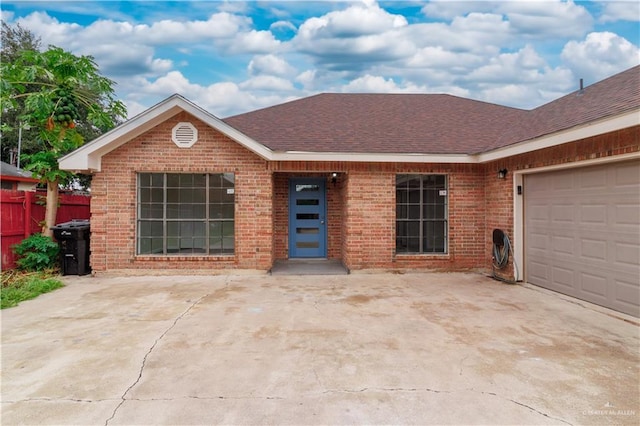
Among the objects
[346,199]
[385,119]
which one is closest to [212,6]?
[385,119]

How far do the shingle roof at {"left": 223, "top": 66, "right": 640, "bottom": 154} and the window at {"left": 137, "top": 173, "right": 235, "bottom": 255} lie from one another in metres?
1.72

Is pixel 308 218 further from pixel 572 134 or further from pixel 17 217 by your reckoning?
pixel 17 217

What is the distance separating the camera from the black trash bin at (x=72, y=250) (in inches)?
317

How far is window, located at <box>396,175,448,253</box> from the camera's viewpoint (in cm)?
865

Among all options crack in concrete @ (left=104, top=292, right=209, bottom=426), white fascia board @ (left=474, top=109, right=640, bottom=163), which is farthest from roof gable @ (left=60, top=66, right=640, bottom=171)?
crack in concrete @ (left=104, top=292, right=209, bottom=426)

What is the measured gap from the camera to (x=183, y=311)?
5.33 meters

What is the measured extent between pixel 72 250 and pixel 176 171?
2988mm

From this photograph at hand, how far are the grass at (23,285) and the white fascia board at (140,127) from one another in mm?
2392

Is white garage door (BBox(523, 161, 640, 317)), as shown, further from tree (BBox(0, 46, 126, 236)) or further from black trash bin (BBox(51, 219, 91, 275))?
black trash bin (BBox(51, 219, 91, 275))

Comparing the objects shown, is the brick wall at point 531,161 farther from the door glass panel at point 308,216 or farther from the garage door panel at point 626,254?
the door glass panel at point 308,216

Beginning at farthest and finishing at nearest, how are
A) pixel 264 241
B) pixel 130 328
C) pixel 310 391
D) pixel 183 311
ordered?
pixel 264 241, pixel 183 311, pixel 130 328, pixel 310 391

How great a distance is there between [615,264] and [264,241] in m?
6.49

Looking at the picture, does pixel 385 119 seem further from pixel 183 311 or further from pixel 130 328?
pixel 130 328

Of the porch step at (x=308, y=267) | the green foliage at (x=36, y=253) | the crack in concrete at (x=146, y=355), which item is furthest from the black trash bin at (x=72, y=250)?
the porch step at (x=308, y=267)
